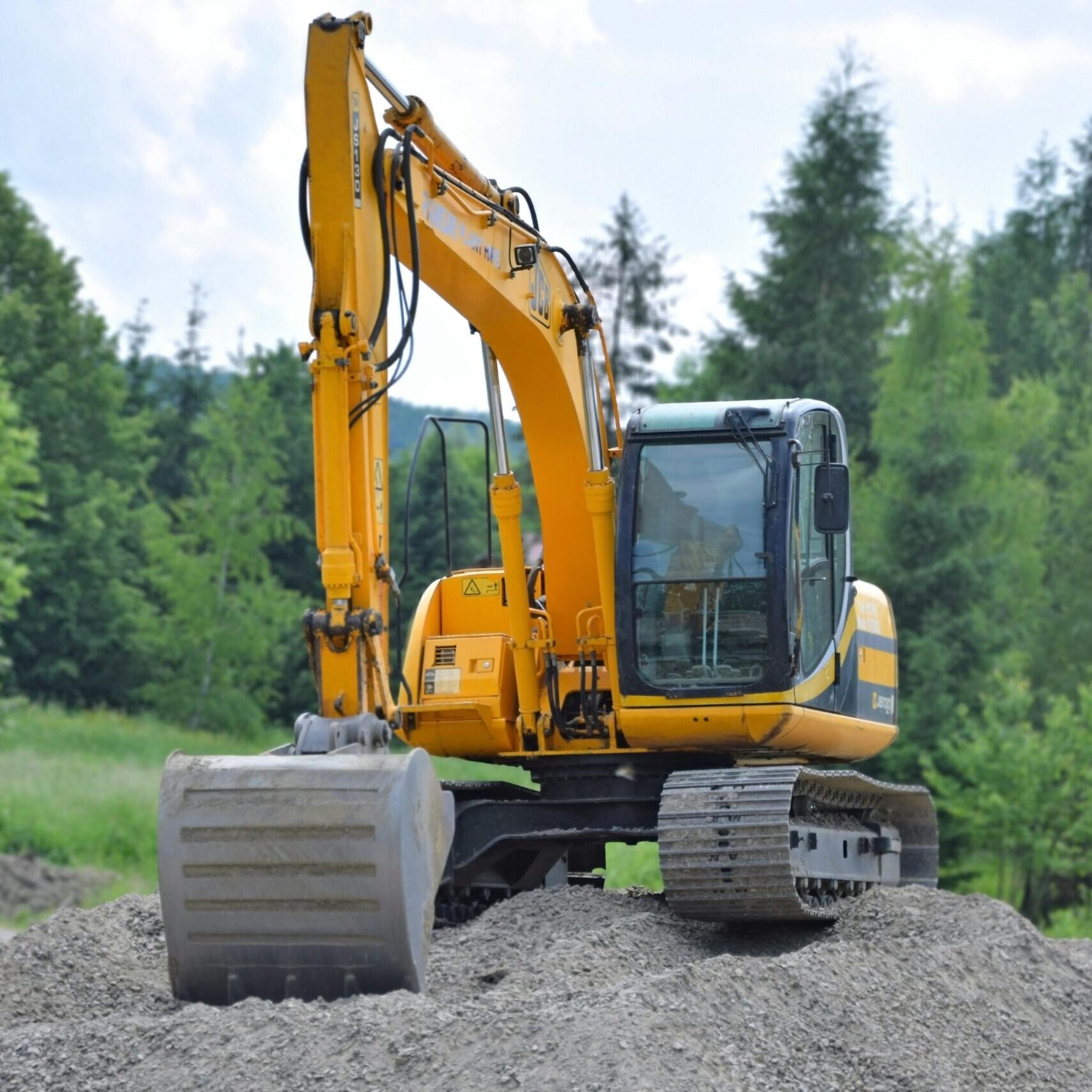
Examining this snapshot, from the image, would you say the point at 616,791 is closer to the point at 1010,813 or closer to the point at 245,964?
the point at 245,964

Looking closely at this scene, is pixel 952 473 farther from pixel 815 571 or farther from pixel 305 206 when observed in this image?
pixel 305 206

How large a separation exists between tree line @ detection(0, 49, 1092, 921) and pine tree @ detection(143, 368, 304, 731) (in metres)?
0.08

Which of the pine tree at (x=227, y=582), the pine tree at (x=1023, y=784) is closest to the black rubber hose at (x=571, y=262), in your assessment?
the pine tree at (x=1023, y=784)

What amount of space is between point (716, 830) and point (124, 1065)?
10.7ft

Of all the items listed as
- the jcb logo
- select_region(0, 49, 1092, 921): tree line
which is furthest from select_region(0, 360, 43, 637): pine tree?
the jcb logo

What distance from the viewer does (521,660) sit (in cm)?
964

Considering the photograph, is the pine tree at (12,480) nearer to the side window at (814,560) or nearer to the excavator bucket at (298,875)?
the side window at (814,560)

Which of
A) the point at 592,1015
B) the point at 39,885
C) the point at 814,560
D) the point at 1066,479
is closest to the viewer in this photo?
the point at 592,1015

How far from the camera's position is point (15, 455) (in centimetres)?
2886

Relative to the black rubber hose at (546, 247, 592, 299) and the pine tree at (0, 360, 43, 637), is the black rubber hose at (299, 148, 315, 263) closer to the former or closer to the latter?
the black rubber hose at (546, 247, 592, 299)

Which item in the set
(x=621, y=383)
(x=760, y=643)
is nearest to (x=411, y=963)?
(x=760, y=643)

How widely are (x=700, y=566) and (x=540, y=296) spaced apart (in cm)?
162

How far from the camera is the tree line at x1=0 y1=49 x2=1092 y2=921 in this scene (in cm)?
2638

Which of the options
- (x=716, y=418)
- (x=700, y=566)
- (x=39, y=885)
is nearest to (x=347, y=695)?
(x=700, y=566)
